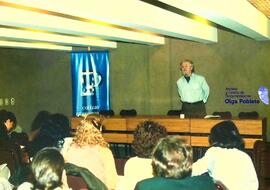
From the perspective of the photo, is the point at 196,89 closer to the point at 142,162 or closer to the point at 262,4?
the point at 262,4

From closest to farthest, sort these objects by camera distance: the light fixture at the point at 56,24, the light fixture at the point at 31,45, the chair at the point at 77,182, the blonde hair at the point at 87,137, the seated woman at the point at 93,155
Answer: the chair at the point at 77,182, the seated woman at the point at 93,155, the blonde hair at the point at 87,137, the light fixture at the point at 56,24, the light fixture at the point at 31,45

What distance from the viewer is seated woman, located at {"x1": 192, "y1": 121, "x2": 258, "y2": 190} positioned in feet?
10.3

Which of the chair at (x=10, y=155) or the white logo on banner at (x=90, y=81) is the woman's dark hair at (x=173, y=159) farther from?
the white logo on banner at (x=90, y=81)

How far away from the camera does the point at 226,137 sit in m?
3.32

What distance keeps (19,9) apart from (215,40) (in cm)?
535

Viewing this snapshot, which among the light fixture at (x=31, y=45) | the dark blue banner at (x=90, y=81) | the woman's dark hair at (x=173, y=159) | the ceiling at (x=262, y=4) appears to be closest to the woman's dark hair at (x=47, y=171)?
the woman's dark hair at (x=173, y=159)

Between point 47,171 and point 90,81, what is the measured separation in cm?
842

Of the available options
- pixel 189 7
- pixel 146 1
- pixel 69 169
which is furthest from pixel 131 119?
pixel 69 169

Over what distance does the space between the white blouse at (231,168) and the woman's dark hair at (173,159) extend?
0.84m

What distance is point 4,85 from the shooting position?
11188 mm

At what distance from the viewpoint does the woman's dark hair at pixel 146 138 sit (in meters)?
3.26

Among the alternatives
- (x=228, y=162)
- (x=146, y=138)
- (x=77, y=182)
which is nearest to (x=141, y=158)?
(x=146, y=138)

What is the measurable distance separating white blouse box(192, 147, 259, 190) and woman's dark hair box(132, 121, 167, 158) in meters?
0.39

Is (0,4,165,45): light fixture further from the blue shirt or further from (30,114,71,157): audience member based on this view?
(30,114,71,157): audience member
